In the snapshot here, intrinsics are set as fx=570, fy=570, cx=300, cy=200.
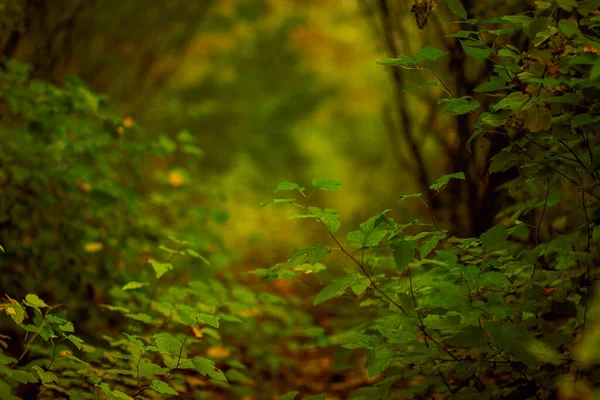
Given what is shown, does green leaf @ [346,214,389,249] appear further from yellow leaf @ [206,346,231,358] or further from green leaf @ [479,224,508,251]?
yellow leaf @ [206,346,231,358]

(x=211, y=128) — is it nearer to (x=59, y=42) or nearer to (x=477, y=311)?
(x=59, y=42)

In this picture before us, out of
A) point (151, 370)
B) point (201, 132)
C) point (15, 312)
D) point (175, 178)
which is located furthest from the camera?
point (201, 132)

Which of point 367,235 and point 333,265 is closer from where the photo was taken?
point 367,235

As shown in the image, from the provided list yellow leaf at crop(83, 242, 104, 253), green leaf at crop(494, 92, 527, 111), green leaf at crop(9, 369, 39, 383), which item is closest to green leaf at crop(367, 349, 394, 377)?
green leaf at crop(494, 92, 527, 111)

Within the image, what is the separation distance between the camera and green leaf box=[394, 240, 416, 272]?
5.00 feet

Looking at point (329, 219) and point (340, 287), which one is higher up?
point (329, 219)

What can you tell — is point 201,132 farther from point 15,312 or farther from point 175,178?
point 15,312

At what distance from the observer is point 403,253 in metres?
1.55

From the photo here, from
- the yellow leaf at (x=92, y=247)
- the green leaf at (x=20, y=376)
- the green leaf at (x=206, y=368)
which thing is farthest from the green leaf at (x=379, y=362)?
the yellow leaf at (x=92, y=247)

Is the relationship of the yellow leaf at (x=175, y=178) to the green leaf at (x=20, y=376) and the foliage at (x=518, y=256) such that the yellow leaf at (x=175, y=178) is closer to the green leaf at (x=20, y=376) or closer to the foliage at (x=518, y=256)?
the foliage at (x=518, y=256)

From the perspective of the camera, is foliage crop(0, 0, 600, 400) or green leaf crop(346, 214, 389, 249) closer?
foliage crop(0, 0, 600, 400)

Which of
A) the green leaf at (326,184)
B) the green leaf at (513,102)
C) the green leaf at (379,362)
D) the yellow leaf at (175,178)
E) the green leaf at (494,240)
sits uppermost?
the green leaf at (513,102)

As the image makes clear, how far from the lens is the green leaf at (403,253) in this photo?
152cm

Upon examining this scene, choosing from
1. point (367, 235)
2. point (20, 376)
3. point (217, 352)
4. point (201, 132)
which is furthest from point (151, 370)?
point (201, 132)
